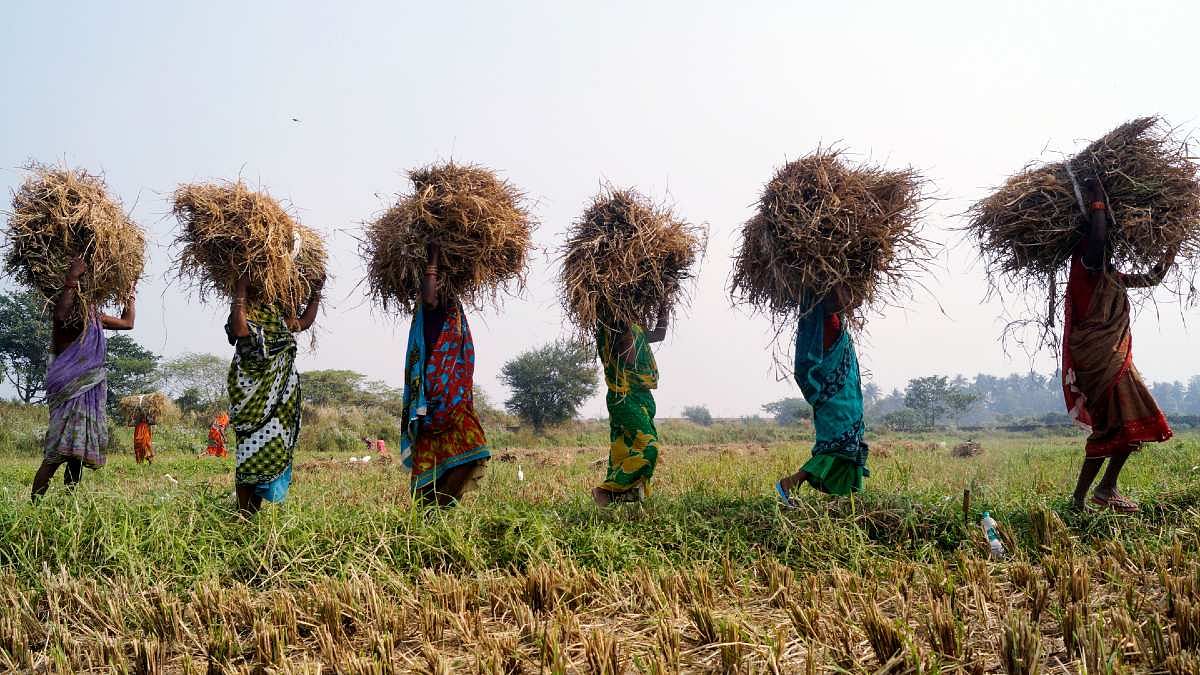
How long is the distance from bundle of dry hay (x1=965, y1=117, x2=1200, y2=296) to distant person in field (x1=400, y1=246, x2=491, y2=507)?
391cm

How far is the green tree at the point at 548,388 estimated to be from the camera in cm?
3138

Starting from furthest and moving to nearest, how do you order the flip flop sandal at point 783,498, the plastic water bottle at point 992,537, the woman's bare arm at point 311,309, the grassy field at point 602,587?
the woman's bare arm at point 311,309 < the flip flop sandal at point 783,498 < the plastic water bottle at point 992,537 < the grassy field at point 602,587

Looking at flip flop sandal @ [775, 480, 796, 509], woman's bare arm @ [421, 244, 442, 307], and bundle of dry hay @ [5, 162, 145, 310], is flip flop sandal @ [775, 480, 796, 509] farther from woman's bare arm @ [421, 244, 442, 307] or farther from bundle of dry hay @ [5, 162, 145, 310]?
bundle of dry hay @ [5, 162, 145, 310]

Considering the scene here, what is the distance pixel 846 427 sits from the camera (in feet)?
17.2

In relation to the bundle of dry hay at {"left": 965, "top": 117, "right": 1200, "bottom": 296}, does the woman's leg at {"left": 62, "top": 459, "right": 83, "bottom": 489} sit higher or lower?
lower

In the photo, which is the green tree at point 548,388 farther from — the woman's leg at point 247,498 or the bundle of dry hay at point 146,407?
the woman's leg at point 247,498

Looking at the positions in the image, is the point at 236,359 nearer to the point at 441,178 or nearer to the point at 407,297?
the point at 407,297

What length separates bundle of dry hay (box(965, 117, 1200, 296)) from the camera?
4871mm

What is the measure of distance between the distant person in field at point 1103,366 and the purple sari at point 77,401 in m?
7.10

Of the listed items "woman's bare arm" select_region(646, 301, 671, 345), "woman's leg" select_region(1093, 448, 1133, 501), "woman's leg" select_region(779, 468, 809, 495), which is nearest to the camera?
"woman's leg" select_region(1093, 448, 1133, 501)

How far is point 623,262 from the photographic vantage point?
5707 mm

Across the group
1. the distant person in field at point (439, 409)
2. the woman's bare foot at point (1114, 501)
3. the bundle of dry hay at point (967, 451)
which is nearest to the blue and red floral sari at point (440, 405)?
the distant person in field at point (439, 409)

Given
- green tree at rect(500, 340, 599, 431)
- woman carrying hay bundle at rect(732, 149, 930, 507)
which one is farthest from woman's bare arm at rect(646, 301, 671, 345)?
green tree at rect(500, 340, 599, 431)

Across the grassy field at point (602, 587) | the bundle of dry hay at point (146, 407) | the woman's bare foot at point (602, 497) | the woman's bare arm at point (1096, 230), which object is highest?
the woman's bare arm at point (1096, 230)
